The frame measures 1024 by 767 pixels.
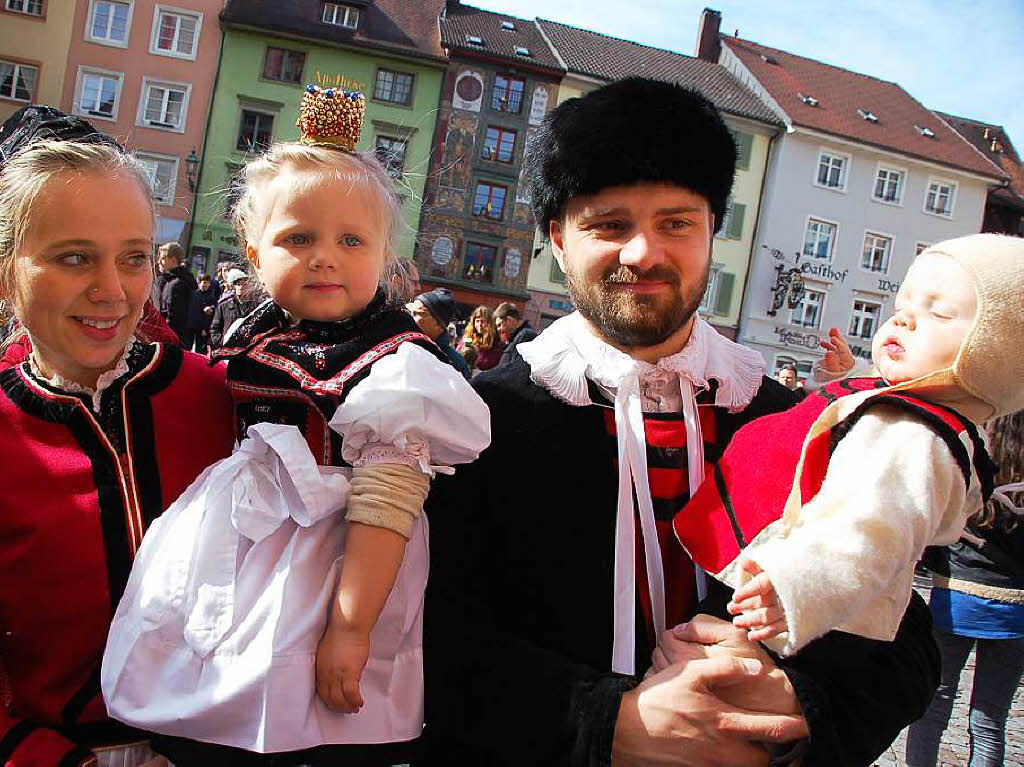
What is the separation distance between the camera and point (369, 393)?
5.18ft

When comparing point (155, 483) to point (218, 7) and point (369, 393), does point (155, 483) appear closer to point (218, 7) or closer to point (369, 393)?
point (369, 393)

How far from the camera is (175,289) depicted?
8.37 metres

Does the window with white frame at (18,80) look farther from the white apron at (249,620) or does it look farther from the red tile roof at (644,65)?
the white apron at (249,620)

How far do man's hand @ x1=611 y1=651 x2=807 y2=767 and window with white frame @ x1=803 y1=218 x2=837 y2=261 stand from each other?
2786 centimetres

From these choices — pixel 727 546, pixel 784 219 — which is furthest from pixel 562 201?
pixel 784 219

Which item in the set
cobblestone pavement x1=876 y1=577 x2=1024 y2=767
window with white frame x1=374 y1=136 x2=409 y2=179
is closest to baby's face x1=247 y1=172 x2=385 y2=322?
window with white frame x1=374 y1=136 x2=409 y2=179

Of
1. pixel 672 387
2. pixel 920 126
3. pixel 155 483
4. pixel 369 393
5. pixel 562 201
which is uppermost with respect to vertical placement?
pixel 920 126

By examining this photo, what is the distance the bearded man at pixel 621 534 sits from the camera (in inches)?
57.9

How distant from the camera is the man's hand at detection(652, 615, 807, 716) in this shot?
57.6 inches

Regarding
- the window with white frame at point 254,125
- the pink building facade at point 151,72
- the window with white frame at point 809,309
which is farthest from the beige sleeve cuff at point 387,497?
the window with white frame at point 809,309

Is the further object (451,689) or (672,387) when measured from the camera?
(672,387)

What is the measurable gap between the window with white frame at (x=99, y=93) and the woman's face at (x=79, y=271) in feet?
87.5

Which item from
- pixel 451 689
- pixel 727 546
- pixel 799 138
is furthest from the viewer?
pixel 799 138

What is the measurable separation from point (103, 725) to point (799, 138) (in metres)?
28.6
